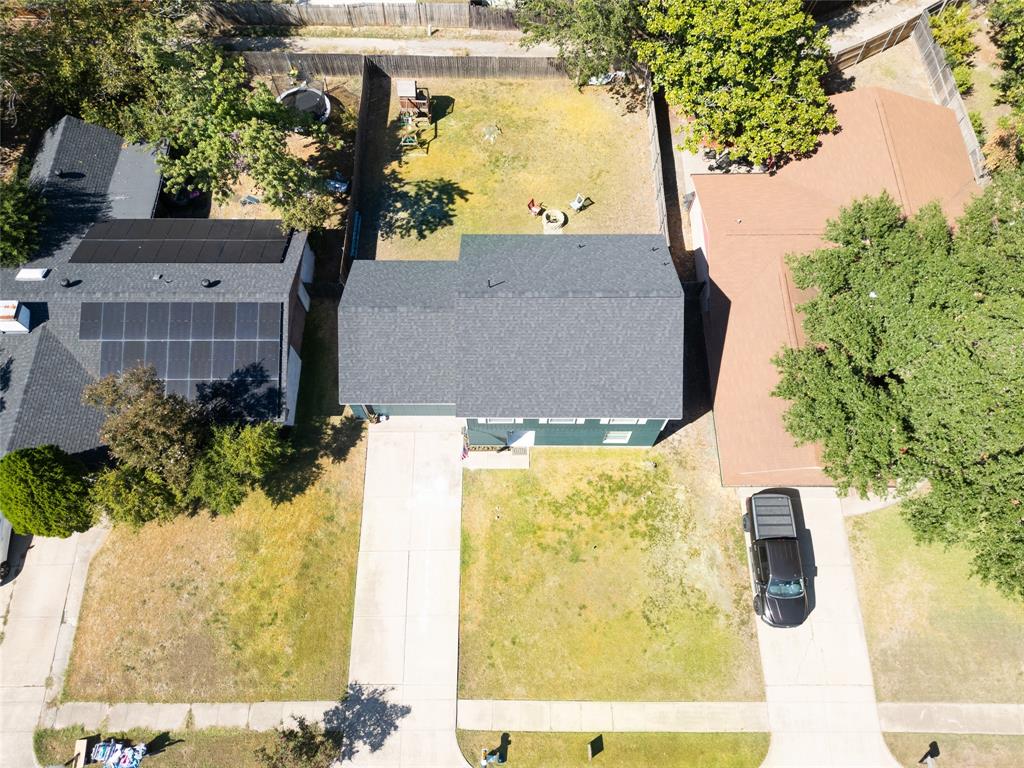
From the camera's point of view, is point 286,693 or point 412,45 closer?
point 286,693

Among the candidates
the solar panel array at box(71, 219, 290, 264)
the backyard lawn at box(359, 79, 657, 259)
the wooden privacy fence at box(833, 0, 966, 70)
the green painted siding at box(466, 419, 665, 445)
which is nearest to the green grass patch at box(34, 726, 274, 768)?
the green painted siding at box(466, 419, 665, 445)

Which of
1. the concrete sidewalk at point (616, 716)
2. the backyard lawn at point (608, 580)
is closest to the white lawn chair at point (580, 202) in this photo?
the backyard lawn at point (608, 580)

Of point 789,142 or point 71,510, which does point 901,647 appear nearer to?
point 789,142

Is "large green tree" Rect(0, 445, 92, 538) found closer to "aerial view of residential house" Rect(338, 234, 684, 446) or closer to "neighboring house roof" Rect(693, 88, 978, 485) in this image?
"aerial view of residential house" Rect(338, 234, 684, 446)

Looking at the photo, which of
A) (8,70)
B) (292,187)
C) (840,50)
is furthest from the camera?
(840,50)

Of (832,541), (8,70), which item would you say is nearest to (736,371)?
(832,541)

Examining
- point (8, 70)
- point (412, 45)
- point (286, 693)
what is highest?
point (412, 45)

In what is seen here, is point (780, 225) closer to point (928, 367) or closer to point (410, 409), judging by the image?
point (928, 367)
